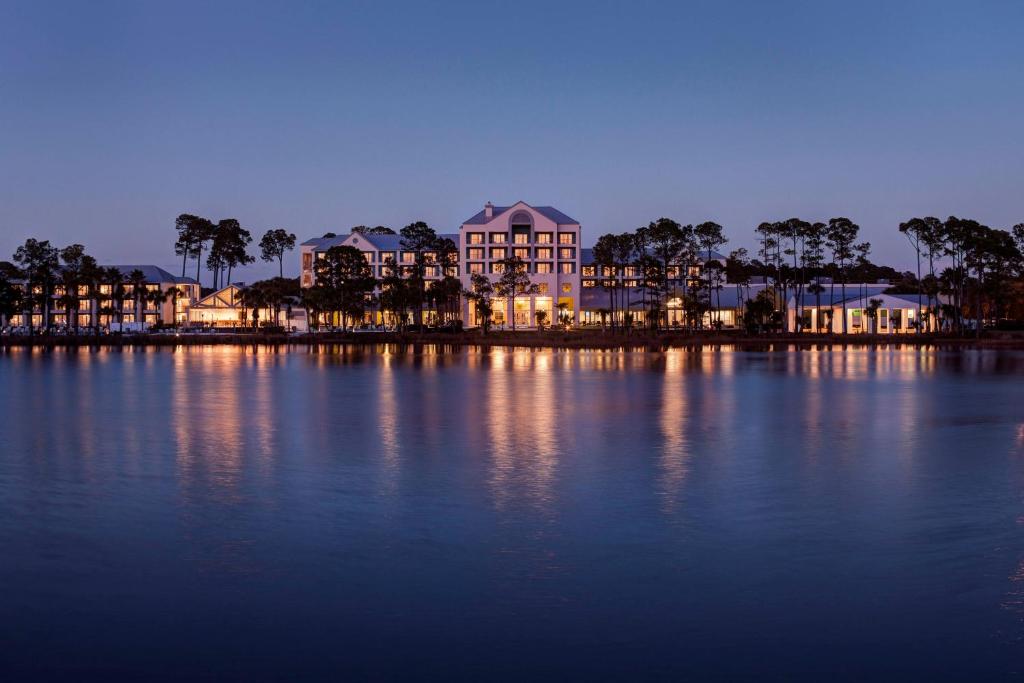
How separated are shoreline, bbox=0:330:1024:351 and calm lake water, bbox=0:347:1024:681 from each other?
72.4 metres

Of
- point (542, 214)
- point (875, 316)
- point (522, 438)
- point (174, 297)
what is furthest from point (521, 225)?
point (522, 438)

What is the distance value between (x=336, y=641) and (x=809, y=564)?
5922 mm

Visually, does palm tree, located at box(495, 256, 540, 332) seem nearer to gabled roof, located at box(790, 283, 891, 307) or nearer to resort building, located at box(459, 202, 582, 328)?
resort building, located at box(459, 202, 582, 328)

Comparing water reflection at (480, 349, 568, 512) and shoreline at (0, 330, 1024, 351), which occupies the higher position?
shoreline at (0, 330, 1024, 351)

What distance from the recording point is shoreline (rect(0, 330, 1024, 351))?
100 metres

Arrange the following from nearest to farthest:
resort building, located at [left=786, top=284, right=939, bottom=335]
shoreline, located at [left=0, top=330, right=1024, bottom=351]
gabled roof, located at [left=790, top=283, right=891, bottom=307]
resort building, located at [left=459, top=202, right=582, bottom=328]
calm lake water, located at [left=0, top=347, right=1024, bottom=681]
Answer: calm lake water, located at [left=0, top=347, right=1024, bottom=681]
shoreline, located at [left=0, top=330, right=1024, bottom=351]
resort building, located at [left=786, top=284, right=939, bottom=335]
gabled roof, located at [left=790, top=283, right=891, bottom=307]
resort building, located at [left=459, top=202, right=582, bottom=328]

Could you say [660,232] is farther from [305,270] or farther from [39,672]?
[39,672]

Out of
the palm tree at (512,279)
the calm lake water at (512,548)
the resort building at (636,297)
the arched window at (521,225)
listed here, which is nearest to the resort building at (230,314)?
the palm tree at (512,279)

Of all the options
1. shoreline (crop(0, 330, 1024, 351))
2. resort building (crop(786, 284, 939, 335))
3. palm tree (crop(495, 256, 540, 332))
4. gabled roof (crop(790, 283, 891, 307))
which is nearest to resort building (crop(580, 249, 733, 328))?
gabled roof (crop(790, 283, 891, 307))

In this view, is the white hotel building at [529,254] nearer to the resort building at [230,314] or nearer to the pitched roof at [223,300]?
the resort building at [230,314]

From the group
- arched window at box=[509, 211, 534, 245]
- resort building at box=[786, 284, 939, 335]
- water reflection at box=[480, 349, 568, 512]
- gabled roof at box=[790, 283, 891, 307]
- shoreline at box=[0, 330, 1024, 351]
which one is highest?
arched window at box=[509, 211, 534, 245]

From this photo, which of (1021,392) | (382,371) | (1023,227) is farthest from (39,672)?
(1023,227)

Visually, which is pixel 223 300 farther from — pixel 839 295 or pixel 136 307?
pixel 839 295

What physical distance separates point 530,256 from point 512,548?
120 metres
